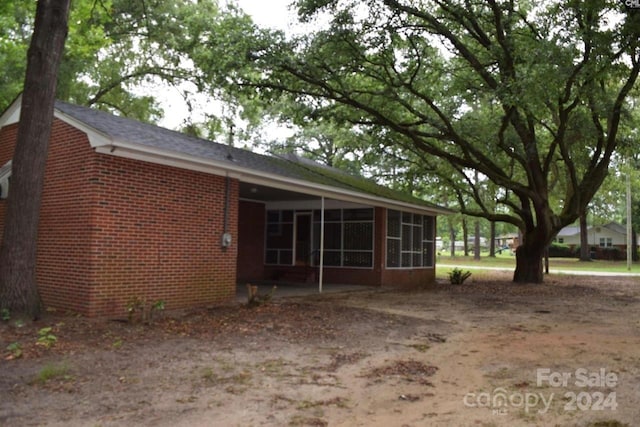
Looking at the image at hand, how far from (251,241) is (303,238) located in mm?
1842

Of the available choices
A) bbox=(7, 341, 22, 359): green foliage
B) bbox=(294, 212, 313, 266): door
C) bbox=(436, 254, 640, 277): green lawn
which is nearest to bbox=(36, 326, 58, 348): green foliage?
bbox=(7, 341, 22, 359): green foliage

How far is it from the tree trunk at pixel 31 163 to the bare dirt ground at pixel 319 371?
70cm

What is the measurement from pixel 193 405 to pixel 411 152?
17840 mm

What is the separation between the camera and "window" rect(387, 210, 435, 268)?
691 inches

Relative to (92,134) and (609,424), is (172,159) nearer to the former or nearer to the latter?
(92,134)

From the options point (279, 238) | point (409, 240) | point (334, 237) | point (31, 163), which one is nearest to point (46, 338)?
point (31, 163)

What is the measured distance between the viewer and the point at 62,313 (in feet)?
28.7

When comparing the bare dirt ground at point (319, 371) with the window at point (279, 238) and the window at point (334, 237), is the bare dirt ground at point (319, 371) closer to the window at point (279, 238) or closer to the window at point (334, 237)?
the window at point (334, 237)

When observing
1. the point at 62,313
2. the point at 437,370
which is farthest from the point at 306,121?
the point at 437,370

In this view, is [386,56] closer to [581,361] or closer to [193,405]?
[581,361]

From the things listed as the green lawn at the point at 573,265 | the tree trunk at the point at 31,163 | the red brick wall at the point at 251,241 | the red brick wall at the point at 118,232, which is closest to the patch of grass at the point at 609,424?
the red brick wall at the point at 118,232

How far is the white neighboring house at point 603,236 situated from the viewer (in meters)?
64.0

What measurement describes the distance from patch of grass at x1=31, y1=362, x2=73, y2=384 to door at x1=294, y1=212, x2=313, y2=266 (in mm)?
12517

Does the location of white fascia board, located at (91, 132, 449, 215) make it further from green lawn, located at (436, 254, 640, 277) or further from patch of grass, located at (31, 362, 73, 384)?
green lawn, located at (436, 254, 640, 277)
